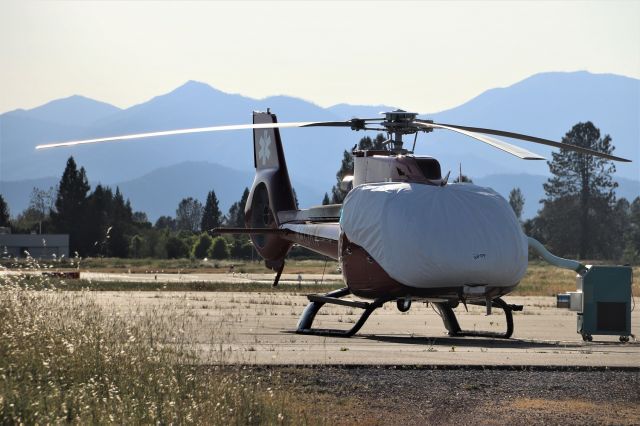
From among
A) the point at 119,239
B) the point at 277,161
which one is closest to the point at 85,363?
the point at 277,161

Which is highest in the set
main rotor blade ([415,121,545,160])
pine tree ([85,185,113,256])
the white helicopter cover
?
main rotor blade ([415,121,545,160])

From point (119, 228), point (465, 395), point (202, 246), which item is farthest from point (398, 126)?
point (119, 228)

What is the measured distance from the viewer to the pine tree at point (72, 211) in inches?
4577

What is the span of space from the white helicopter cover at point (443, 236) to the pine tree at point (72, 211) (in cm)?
9838

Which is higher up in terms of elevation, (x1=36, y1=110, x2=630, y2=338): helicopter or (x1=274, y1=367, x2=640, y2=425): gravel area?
(x1=36, y1=110, x2=630, y2=338): helicopter

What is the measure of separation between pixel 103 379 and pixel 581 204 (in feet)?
447

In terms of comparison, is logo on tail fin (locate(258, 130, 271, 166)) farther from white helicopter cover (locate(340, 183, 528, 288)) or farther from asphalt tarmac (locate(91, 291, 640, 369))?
white helicopter cover (locate(340, 183, 528, 288))

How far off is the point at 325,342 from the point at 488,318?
10.7 meters

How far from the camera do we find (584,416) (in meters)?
12.2

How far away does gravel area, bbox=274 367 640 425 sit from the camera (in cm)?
1195

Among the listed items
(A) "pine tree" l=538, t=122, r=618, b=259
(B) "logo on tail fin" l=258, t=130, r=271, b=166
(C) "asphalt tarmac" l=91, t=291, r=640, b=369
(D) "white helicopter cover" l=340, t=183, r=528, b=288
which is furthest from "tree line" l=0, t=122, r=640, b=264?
(D) "white helicopter cover" l=340, t=183, r=528, b=288

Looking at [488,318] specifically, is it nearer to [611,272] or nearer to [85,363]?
[611,272]

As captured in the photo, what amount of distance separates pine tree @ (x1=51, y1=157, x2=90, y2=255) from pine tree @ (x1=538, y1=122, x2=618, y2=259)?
60.6 metres

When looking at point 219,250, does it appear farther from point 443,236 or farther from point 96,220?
point 443,236
